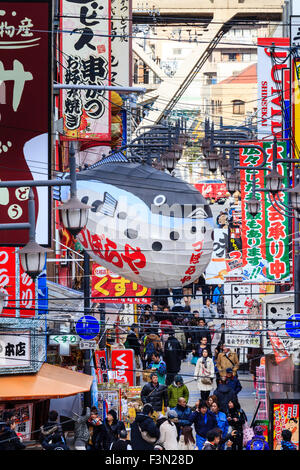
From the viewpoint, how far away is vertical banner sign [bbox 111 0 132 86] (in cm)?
3023

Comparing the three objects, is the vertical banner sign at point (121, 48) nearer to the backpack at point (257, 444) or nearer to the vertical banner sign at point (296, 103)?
the vertical banner sign at point (296, 103)

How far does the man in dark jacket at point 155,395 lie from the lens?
21.4m

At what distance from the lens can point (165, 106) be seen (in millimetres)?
45438

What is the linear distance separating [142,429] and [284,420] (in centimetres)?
298

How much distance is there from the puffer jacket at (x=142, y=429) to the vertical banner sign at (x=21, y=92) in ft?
14.2

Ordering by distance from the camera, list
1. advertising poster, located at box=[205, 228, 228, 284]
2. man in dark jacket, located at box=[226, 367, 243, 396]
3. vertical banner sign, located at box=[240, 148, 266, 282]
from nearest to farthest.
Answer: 1. man in dark jacket, located at box=[226, 367, 243, 396]
2. vertical banner sign, located at box=[240, 148, 266, 282]
3. advertising poster, located at box=[205, 228, 228, 284]

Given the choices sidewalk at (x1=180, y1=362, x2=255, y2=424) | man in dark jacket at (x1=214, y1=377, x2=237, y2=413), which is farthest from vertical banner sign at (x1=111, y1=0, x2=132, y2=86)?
man in dark jacket at (x1=214, y1=377, x2=237, y2=413)

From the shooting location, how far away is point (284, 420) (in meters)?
18.3

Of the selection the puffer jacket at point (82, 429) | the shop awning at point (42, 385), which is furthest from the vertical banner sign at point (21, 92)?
the puffer jacket at point (82, 429)

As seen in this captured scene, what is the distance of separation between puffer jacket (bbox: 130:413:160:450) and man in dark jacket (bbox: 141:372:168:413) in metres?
4.60

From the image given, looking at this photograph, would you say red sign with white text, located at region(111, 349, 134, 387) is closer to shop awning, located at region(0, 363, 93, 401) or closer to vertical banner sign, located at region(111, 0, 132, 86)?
shop awning, located at region(0, 363, 93, 401)

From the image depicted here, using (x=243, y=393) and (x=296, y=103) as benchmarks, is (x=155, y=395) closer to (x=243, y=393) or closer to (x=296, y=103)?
(x=243, y=393)

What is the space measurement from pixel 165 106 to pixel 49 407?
83.3ft
